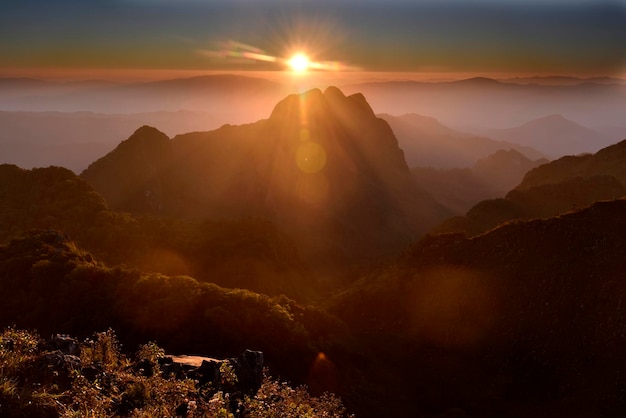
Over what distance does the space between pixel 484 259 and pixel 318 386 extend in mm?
36356

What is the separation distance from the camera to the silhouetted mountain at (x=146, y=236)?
244 feet

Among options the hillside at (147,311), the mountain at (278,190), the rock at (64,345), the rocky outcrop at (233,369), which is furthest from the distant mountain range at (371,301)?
the mountain at (278,190)

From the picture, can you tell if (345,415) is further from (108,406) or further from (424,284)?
(424,284)

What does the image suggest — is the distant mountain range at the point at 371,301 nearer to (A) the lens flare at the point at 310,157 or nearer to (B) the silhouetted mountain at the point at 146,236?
(B) the silhouetted mountain at the point at 146,236

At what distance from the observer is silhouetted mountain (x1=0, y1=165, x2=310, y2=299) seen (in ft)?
244

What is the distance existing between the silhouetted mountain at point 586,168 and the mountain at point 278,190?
48.8 metres

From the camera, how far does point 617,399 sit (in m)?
39.0

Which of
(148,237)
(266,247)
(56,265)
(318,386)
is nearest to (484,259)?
(318,386)

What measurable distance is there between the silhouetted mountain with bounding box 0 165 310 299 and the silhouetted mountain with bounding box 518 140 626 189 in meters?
121

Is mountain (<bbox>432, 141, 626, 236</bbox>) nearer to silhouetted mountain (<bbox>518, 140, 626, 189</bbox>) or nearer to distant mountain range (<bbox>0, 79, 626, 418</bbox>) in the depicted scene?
silhouetted mountain (<bbox>518, 140, 626, 189</bbox>)

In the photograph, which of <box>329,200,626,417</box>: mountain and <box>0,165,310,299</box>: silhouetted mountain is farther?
<box>0,165,310,299</box>: silhouetted mountain

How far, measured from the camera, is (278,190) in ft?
569

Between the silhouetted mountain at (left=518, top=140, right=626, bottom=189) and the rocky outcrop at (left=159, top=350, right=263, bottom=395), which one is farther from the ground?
the silhouetted mountain at (left=518, top=140, right=626, bottom=189)

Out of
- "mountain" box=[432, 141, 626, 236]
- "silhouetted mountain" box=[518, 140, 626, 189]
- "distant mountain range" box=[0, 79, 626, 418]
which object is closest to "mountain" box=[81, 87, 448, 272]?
"mountain" box=[432, 141, 626, 236]
